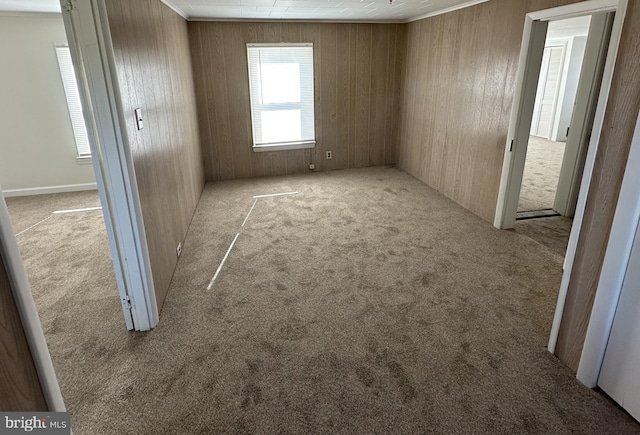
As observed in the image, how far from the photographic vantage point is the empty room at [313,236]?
1772 mm

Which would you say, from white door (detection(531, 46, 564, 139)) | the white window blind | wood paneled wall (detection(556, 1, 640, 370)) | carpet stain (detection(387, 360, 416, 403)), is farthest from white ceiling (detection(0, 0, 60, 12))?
white door (detection(531, 46, 564, 139))

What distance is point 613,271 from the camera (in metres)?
1.76

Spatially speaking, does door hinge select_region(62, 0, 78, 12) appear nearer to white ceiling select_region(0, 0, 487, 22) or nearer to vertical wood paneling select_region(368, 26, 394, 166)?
white ceiling select_region(0, 0, 487, 22)

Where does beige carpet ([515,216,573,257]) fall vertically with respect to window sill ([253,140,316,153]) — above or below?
below

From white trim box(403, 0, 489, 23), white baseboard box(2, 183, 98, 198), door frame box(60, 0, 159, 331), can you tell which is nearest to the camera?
door frame box(60, 0, 159, 331)

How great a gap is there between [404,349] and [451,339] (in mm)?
314

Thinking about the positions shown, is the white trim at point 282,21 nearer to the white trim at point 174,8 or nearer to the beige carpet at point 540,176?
the white trim at point 174,8

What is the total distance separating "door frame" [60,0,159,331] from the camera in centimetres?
187

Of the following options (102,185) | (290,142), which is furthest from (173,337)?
(290,142)

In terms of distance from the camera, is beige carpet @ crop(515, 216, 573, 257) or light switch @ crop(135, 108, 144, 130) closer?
light switch @ crop(135, 108, 144, 130)

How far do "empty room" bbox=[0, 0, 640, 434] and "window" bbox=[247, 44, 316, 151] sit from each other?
3 centimetres

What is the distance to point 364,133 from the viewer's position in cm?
597

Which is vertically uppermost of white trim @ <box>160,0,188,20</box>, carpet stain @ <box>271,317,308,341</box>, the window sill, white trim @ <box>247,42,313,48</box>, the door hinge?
white trim @ <box>160,0,188,20</box>

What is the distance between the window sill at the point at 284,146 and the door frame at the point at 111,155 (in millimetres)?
3541
